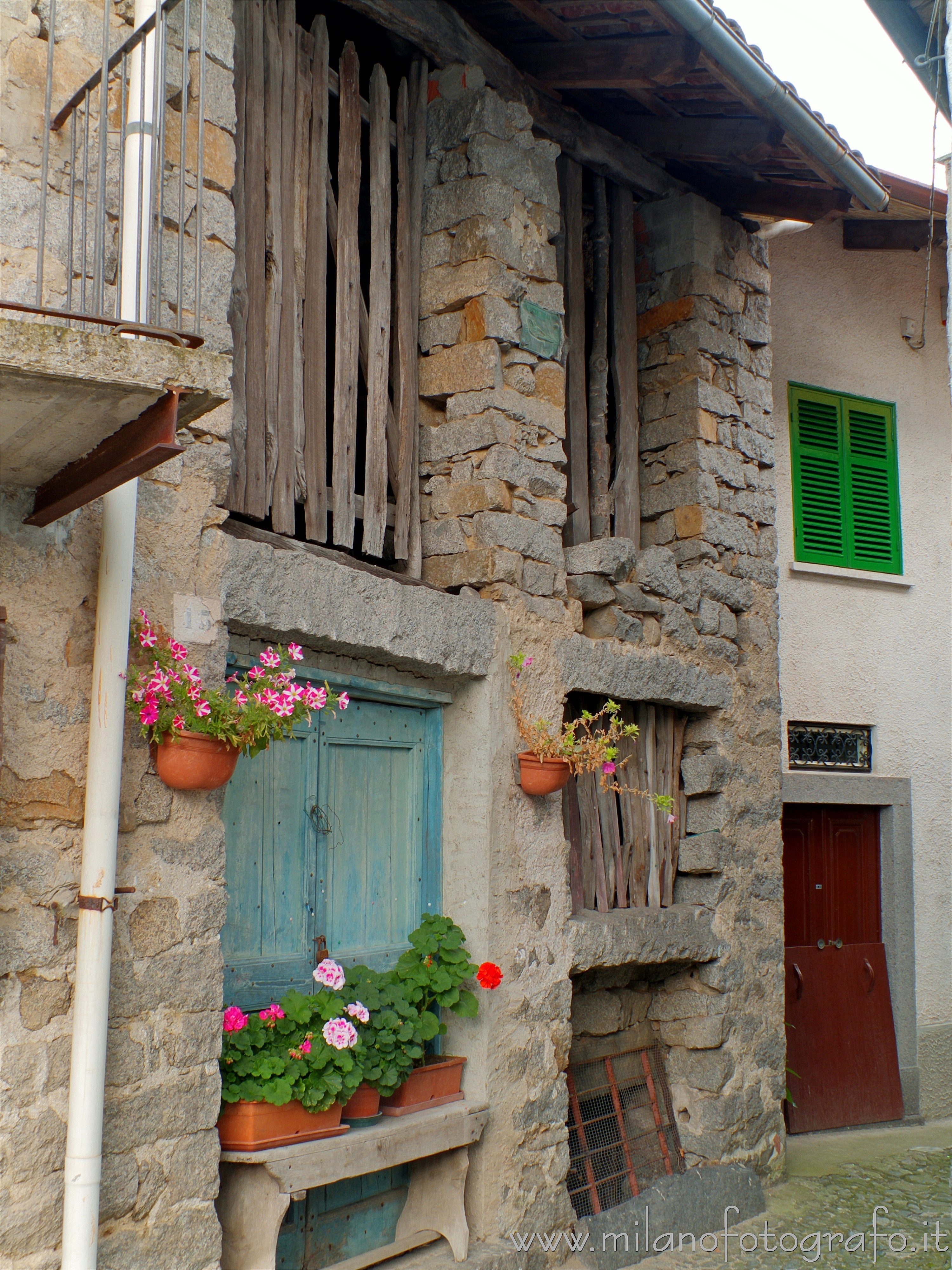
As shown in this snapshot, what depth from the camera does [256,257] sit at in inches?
155

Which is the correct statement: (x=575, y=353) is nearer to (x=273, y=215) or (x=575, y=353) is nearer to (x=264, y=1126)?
(x=273, y=215)

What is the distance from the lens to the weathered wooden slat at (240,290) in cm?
378

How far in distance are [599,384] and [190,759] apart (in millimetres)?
3057

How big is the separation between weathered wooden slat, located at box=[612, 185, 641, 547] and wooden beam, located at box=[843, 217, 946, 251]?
2369 millimetres

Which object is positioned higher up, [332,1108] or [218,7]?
[218,7]

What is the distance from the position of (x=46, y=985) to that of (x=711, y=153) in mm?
4383

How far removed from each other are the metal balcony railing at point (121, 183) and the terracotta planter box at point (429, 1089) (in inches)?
96.4

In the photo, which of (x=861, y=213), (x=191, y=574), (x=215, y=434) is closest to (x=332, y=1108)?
(x=191, y=574)

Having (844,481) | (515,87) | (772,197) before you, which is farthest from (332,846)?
(844,481)

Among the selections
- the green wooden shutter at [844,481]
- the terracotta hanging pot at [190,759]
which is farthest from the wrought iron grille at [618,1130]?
the green wooden shutter at [844,481]

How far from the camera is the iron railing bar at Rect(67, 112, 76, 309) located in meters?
2.77

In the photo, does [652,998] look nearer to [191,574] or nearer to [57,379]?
[191,574]

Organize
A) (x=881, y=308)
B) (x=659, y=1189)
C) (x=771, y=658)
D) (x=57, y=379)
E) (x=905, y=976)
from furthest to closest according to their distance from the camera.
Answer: (x=881, y=308)
(x=905, y=976)
(x=771, y=658)
(x=659, y=1189)
(x=57, y=379)

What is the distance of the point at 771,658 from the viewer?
19.3ft
